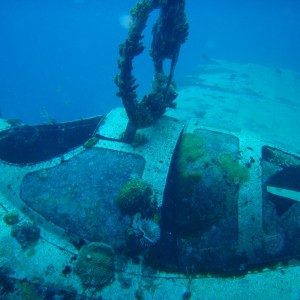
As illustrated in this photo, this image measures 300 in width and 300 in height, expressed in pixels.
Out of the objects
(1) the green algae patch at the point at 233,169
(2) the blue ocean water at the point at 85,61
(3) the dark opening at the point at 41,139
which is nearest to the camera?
(1) the green algae patch at the point at 233,169

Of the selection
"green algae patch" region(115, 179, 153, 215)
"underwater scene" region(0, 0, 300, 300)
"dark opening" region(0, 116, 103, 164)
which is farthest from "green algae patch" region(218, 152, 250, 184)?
"dark opening" region(0, 116, 103, 164)

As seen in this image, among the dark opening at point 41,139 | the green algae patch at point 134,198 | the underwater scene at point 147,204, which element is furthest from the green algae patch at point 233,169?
the dark opening at point 41,139

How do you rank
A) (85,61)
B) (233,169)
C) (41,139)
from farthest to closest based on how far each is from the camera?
(85,61)
(41,139)
(233,169)

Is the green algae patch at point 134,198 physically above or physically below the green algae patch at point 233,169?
below

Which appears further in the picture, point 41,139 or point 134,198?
point 41,139

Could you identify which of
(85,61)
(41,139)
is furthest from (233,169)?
(85,61)

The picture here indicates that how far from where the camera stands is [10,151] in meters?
8.18

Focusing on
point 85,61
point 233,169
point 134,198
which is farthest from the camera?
point 85,61

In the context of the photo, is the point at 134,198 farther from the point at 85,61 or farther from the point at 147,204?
the point at 85,61

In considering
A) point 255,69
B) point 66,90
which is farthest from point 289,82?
point 66,90

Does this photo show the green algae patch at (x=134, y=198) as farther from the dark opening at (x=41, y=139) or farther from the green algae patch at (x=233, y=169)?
the dark opening at (x=41, y=139)

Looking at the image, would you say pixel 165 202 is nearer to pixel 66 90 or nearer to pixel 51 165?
pixel 51 165

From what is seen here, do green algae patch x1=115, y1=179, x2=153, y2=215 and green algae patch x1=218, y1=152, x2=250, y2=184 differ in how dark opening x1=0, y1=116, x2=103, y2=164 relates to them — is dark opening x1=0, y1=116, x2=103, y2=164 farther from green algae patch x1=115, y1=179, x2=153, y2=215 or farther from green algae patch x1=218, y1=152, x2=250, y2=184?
green algae patch x1=218, y1=152, x2=250, y2=184

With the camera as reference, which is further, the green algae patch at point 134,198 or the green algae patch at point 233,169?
the green algae patch at point 233,169
